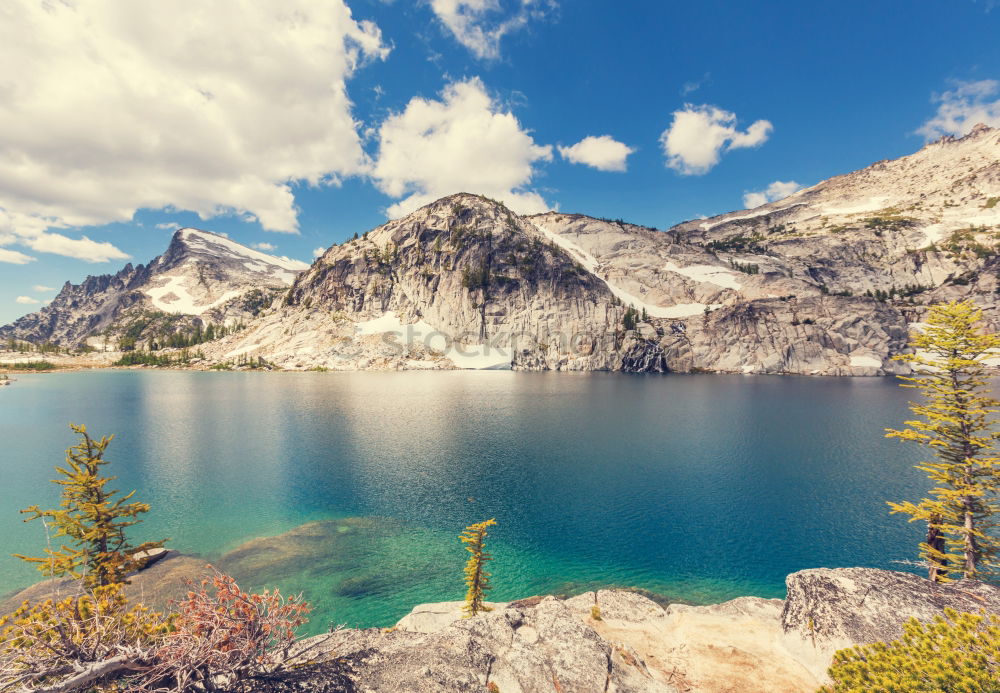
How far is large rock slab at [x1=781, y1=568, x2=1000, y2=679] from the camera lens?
18.6 metres

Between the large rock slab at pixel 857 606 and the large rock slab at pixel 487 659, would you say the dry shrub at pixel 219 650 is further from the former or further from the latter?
the large rock slab at pixel 857 606

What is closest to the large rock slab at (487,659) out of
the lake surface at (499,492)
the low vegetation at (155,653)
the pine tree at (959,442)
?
the low vegetation at (155,653)

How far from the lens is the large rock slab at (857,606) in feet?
61.0

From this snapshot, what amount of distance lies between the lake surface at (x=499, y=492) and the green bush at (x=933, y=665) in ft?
60.9

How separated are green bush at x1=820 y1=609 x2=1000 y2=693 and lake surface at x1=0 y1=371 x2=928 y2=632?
18.6 meters

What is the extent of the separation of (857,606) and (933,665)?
35.7ft

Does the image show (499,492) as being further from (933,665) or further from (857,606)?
(933,665)

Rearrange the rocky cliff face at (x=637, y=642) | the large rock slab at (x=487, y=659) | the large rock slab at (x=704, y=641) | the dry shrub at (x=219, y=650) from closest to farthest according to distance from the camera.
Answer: the dry shrub at (x=219, y=650), the large rock slab at (x=487, y=659), the rocky cliff face at (x=637, y=642), the large rock slab at (x=704, y=641)

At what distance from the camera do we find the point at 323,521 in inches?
1608

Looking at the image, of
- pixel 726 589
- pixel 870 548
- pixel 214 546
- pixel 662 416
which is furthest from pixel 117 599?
pixel 662 416

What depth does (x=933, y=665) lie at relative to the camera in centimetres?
1085

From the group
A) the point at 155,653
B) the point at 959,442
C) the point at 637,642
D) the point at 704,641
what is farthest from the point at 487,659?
the point at 959,442

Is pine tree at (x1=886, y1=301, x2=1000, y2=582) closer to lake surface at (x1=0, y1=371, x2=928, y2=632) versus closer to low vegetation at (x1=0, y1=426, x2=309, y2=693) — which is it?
lake surface at (x1=0, y1=371, x2=928, y2=632)

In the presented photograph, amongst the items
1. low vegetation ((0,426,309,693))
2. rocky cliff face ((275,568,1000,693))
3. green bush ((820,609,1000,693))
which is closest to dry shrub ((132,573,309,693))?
low vegetation ((0,426,309,693))
